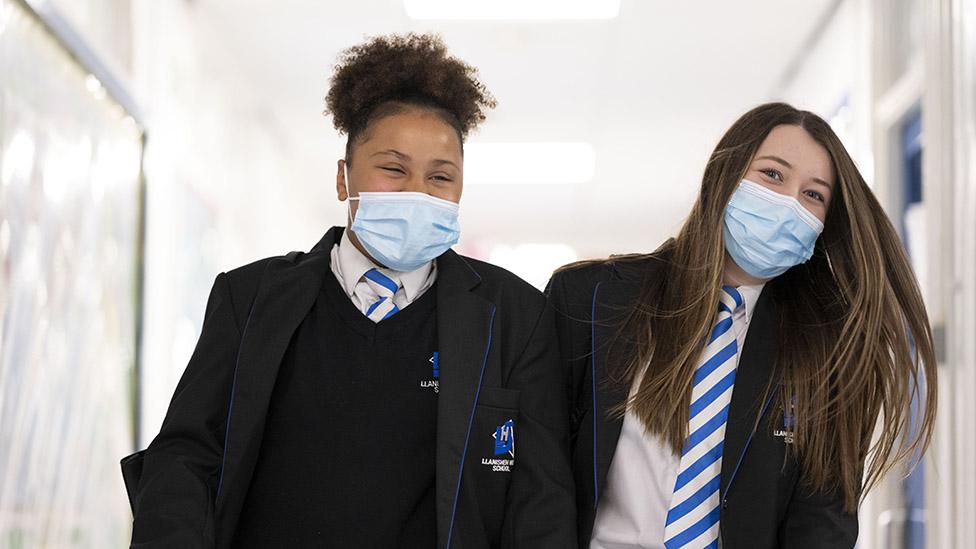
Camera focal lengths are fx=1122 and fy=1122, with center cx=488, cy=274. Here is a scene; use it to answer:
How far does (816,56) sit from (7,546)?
3.90 meters

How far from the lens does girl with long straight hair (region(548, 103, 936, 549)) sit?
1793 mm

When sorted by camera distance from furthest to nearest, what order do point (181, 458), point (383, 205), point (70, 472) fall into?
point (70, 472) → point (383, 205) → point (181, 458)

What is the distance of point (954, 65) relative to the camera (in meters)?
2.79

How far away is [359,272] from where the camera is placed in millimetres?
1755

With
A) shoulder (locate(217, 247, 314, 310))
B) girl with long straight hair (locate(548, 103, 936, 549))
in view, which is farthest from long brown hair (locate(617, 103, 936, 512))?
shoulder (locate(217, 247, 314, 310))

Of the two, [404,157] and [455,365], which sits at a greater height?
[404,157]

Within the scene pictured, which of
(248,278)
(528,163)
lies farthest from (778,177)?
(528,163)

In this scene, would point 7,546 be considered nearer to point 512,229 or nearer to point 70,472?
point 70,472

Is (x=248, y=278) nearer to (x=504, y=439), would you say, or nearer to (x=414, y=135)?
(x=414, y=135)

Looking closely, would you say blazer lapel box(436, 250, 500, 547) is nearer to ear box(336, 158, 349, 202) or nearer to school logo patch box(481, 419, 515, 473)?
school logo patch box(481, 419, 515, 473)

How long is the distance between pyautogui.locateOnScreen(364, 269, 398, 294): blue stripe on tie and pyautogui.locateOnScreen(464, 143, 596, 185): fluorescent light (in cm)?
501

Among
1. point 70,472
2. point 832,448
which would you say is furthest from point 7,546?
point 832,448

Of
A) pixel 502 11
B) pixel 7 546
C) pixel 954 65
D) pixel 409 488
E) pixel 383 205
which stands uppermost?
pixel 502 11

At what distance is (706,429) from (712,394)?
62 mm
